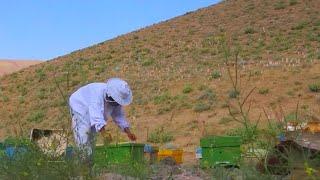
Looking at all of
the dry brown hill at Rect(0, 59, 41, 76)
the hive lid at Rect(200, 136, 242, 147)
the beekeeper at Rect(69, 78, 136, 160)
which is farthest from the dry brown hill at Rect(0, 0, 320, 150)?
the dry brown hill at Rect(0, 59, 41, 76)

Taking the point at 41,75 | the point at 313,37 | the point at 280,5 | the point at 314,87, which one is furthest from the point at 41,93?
the point at 280,5

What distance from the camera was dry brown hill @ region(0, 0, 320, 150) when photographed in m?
21.0

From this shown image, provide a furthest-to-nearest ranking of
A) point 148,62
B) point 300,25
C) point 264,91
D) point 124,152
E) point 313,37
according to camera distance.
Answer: point 300,25
point 148,62
point 313,37
point 264,91
point 124,152

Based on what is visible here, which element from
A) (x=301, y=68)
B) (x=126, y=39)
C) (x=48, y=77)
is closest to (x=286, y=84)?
(x=301, y=68)

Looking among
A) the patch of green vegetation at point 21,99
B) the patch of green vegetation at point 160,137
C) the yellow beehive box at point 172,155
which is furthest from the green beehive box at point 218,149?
the patch of green vegetation at point 21,99

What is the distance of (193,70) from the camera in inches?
1124

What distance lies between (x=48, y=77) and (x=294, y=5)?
14.0m

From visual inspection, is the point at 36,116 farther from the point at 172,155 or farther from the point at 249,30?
the point at 172,155

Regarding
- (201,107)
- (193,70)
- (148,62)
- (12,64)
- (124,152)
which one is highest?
(12,64)

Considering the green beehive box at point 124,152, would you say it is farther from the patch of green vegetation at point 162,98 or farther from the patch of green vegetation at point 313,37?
the patch of green vegetation at point 313,37

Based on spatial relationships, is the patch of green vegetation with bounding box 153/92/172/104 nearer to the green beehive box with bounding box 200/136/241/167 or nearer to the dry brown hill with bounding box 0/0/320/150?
the dry brown hill with bounding box 0/0/320/150

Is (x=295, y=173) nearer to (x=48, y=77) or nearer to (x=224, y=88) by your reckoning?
(x=224, y=88)

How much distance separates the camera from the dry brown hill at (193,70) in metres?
21.0

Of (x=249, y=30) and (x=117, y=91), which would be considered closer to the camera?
(x=117, y=91)
